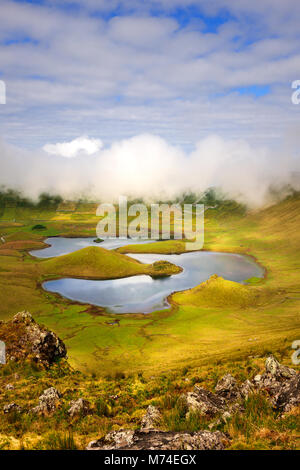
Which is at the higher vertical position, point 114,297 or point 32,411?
point 32,411

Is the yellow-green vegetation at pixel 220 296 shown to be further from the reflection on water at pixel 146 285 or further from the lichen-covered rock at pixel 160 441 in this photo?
the lichen-covered rock at pixel 160 441

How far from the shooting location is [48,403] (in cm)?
1511

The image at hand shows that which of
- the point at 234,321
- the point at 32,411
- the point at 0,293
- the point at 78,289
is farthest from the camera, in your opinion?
the point at 78,289

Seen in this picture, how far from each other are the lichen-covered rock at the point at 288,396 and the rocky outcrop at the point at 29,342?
18.3m

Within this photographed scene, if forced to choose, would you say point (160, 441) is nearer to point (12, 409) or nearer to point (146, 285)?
point (12, 409)

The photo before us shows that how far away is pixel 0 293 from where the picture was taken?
2918 inches

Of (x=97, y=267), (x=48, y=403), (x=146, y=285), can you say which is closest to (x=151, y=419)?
(x=48, y=403)

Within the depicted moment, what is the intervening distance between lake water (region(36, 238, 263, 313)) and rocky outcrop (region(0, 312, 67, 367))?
42701 millimetres

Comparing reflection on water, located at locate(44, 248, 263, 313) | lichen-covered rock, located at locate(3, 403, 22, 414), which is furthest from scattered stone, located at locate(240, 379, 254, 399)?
reflection on water, located at locate(44, 248, 263, 313)

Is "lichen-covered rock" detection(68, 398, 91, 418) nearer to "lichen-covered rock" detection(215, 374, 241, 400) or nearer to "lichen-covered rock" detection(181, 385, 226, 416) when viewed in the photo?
"lichen-covered rock" detection(181, 385, 226, 416)

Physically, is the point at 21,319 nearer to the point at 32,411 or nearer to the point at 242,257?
the point at 32,411

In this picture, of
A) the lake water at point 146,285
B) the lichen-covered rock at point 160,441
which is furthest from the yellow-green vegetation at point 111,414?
the lake water at point 146,285

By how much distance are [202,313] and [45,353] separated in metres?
47.0
